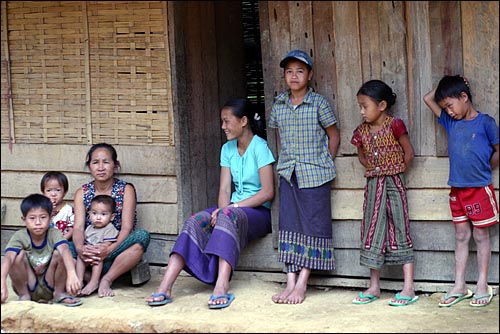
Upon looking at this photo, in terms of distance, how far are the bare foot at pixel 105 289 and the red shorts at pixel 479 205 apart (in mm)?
2384

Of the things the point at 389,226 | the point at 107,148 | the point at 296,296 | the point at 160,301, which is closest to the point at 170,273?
the point at 160,301

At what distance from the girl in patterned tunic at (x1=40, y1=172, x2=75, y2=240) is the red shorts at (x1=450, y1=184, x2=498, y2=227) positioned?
2.70 meters

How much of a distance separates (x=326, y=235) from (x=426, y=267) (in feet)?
2.19

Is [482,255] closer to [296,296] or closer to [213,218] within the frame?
[296,296]

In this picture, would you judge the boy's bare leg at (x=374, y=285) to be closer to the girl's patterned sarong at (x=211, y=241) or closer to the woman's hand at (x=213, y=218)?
the girl's patterned sarong at (x=211, y=241)

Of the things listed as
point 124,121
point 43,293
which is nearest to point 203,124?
point 124,121

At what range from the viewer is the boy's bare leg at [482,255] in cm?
547

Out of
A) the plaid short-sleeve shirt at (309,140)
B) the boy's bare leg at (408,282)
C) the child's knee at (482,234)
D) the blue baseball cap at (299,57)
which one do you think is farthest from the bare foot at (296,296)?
the blue baseball cap at (299,57)

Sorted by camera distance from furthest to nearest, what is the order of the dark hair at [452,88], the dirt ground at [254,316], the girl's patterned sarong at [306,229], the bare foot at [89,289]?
the bare foot at [89,289], the girl's patterned sarong at [306,229], the dark hair at [452,88], the dirt ground at [254,316]

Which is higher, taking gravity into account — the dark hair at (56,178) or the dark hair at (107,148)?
the dark hair at (107,148)

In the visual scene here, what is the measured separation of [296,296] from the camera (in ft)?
19.2

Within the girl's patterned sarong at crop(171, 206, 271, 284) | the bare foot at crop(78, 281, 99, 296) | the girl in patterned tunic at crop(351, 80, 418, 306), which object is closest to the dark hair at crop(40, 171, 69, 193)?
the bare foot at crop(78, 281, 99, 296)

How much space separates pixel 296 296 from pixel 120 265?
4.08 ft

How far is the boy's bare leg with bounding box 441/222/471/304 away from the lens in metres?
5.53
